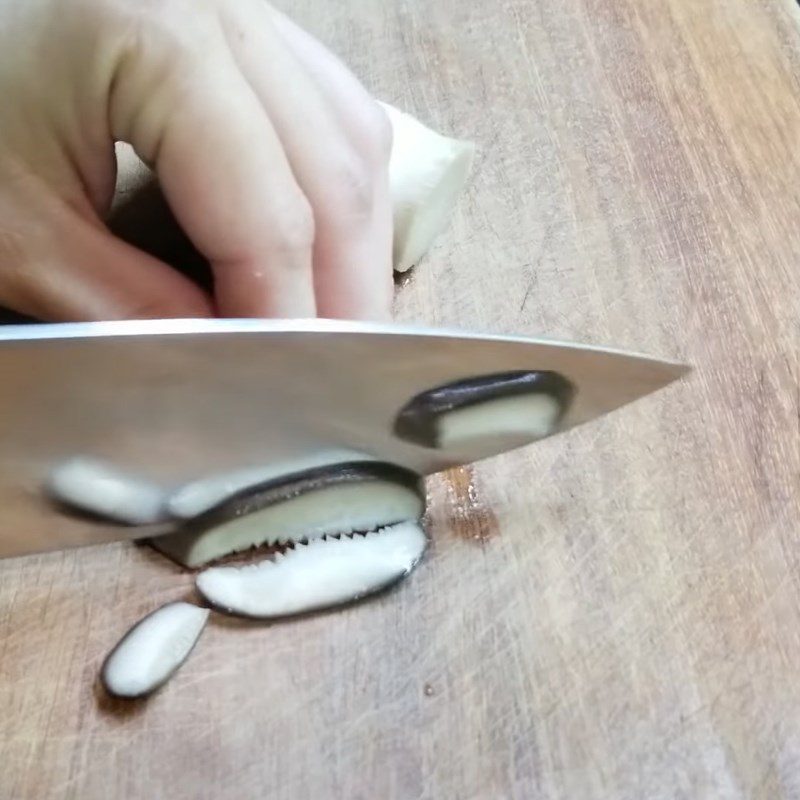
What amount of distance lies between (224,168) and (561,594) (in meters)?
0.37

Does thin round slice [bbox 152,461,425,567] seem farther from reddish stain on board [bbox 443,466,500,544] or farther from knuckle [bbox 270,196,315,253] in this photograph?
knuckle [bbox 270,196,315,253]

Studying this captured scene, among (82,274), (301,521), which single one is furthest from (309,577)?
(82,274)

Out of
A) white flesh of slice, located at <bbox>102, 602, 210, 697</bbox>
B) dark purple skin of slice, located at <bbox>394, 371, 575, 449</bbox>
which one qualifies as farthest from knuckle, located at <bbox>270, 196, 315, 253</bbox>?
white flesh of slice, located at <bbox>102, 602, 210, 697</bbox>

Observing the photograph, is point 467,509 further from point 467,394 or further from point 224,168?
point 224,168

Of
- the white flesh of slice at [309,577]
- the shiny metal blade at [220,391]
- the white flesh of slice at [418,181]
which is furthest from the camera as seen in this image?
the white flesh of slice at [418,181]

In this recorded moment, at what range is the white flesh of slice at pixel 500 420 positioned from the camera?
661mm

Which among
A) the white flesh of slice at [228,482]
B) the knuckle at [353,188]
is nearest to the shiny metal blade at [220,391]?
the white flesh of slice at [228,482]

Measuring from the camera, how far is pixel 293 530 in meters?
0.68

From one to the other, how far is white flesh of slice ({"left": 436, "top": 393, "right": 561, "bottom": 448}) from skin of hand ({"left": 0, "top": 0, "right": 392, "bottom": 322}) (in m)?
0.10

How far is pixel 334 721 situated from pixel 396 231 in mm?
396

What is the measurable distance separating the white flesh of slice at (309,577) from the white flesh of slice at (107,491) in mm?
60

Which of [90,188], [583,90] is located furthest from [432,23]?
[90,188]

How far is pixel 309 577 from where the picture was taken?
0.66 meters

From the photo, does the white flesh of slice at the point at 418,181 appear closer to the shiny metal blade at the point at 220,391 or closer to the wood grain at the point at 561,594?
the wood grain at the point at 561,594
